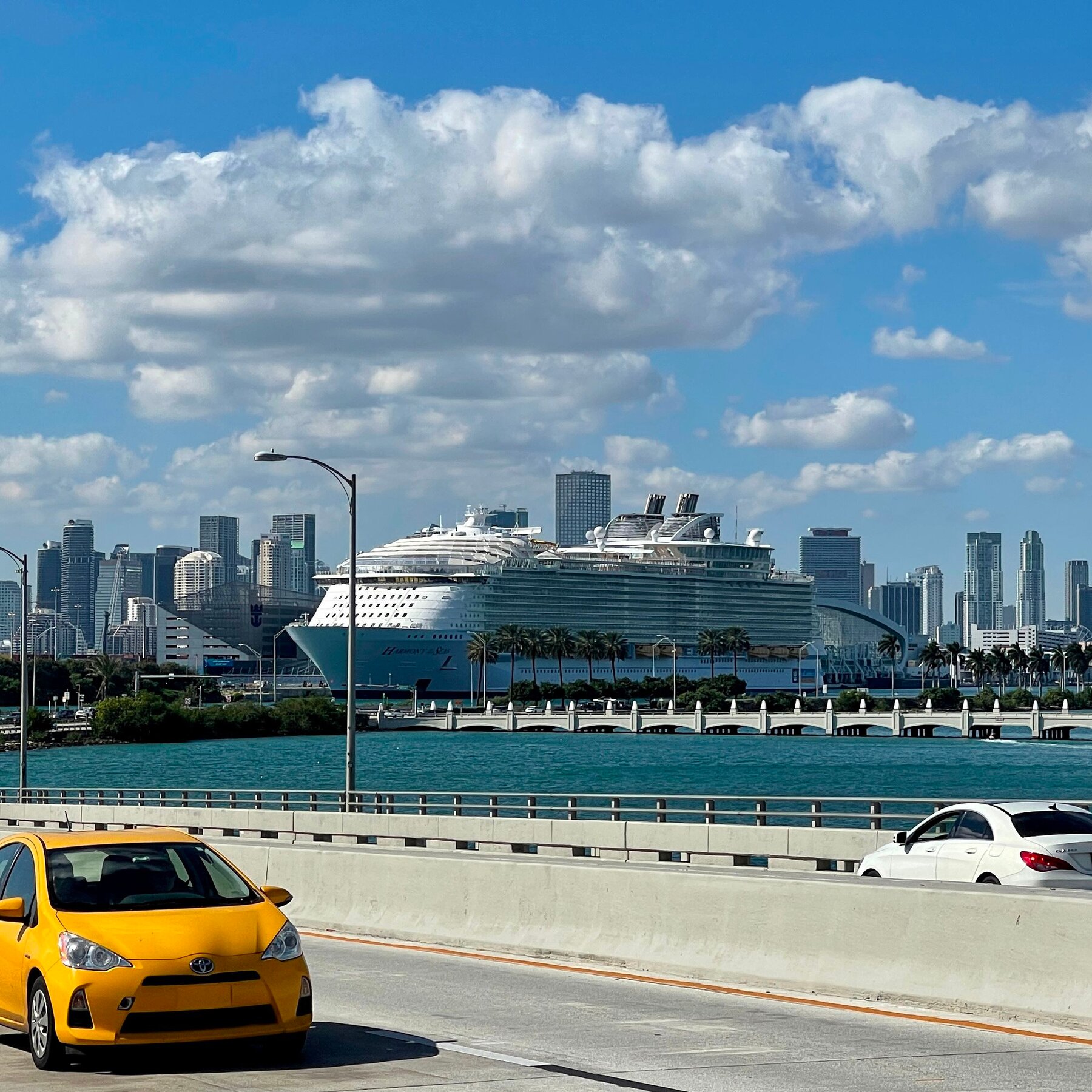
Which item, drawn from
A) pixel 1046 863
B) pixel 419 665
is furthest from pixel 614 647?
pixel 1046 863

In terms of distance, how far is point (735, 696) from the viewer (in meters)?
188

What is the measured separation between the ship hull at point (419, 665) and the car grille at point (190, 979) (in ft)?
533

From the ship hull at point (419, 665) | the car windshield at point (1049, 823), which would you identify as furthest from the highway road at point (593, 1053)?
the ship hull at point (419, 665)

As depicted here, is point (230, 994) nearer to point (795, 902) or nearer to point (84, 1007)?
point (84, 1007)

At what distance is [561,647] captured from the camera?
186750 millimetres

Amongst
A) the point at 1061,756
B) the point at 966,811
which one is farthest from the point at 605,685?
the point at 966,811

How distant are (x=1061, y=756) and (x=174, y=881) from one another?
124860mm

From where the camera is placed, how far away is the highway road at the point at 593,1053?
10.2 m

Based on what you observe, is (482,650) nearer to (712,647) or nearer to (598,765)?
(712,647)

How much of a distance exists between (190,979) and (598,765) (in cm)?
10313

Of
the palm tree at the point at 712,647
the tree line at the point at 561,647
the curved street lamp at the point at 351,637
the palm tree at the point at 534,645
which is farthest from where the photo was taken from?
the palm tree at the point at 712,647

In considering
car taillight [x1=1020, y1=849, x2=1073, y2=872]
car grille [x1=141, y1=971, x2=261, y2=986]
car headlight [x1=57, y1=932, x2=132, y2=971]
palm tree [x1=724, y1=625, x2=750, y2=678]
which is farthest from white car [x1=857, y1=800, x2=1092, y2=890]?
palm tree [x1=724, y1=625, x2=750, y2=678]

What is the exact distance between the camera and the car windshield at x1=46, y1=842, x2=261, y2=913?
10984 millimetres

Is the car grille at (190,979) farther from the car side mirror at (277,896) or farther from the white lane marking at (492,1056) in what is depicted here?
the white lane marking at (492,1056)
